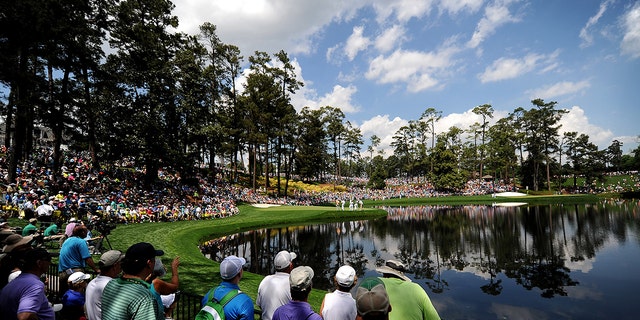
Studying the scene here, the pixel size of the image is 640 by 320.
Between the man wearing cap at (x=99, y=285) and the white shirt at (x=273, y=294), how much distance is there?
73.2 inches

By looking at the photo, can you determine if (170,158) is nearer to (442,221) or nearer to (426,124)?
(442,221)

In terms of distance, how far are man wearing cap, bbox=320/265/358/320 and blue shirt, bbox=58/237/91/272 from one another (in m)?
5.97

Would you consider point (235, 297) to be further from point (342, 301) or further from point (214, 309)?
point (342, 301)

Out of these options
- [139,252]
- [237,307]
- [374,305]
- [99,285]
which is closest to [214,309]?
[237,307]

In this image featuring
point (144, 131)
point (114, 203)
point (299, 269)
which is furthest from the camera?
point (144, 131)

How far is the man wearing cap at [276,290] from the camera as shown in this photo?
4164mm

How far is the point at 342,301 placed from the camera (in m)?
3.53

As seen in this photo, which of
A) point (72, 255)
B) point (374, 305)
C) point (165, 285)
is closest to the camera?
point (374, 305)

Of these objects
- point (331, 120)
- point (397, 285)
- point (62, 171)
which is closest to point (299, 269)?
point (397, 285)

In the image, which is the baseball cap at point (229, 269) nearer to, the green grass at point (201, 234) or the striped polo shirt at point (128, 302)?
the striped polo shirt at point (128, 302)

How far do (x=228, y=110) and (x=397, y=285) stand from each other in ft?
154

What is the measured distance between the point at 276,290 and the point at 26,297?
9.36ft

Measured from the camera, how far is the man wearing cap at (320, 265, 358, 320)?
3.48 m

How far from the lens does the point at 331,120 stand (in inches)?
2886
